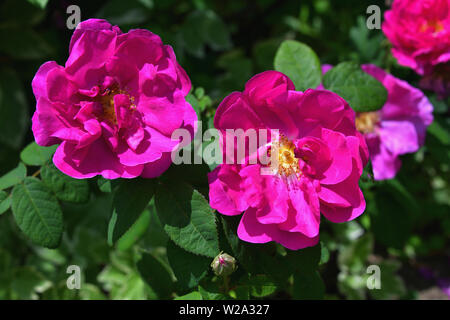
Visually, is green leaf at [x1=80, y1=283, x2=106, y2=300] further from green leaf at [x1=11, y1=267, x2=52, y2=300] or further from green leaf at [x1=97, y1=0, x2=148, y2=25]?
green leaf at [x1=97, y1=0, x2=148, y2=25]

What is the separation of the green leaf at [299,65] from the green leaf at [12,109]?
130 cm

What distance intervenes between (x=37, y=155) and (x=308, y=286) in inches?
35.9

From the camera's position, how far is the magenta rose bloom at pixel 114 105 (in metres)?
1.05

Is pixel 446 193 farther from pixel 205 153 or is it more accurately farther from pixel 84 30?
pixel 84 30

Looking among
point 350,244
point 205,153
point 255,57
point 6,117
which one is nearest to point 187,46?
point 255,57

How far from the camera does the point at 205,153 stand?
1218 mm

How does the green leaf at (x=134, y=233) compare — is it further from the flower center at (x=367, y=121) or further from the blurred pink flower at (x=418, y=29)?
the blurred pink flower at (x=418, y=29)

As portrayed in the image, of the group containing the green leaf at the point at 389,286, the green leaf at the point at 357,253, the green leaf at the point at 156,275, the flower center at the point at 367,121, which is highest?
the flower center at the point at 367,121

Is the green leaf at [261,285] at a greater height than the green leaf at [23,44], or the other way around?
the green leaf at [23,44]

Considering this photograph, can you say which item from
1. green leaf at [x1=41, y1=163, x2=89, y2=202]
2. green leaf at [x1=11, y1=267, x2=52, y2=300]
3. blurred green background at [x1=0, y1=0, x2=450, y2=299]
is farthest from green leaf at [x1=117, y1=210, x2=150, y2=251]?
green leaf at [x1=41, y1=163, x2=89, y2=202]

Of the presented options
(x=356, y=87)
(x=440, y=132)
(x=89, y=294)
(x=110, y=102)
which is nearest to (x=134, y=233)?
(x=89, y=294)

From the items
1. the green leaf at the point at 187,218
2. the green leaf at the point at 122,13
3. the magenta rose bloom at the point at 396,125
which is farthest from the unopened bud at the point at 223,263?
the green leaf at the point at 122,13

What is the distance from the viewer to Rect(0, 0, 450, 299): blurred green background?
1.86 meters
